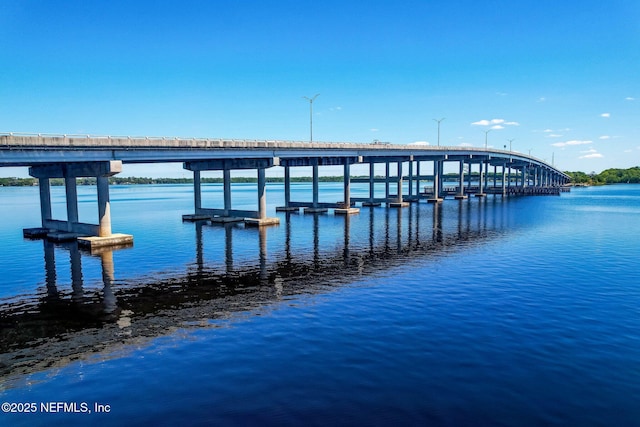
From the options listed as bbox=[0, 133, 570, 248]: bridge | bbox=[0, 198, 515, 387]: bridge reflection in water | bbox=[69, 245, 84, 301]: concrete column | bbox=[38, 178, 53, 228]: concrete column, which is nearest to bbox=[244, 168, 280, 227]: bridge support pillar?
bbox=[0, 133, 570, 248]: bridge

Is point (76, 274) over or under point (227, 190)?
under

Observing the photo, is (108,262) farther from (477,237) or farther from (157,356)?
(477,237)

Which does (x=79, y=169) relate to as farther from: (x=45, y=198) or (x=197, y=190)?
(x=197, y=190)

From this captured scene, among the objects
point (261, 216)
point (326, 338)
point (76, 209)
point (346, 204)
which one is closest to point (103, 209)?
point (76, 209)

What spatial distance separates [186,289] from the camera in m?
29.2

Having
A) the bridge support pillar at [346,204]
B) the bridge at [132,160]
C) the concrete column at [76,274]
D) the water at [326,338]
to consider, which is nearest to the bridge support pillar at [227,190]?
the bridge at [132,160]

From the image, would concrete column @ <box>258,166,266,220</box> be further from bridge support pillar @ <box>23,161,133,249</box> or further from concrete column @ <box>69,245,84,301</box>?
concrete column @ <box>69,245,84,301</box>

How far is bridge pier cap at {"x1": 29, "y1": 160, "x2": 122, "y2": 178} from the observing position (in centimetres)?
4878

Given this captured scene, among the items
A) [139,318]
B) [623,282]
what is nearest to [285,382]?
[139,318]

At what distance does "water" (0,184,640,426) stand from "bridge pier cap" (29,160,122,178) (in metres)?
11.8

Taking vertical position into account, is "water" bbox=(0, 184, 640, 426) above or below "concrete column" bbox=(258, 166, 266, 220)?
below

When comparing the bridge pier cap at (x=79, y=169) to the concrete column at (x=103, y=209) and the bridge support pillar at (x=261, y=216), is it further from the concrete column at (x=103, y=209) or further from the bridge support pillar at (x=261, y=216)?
the bridge support pillar at (x=261, y=216)

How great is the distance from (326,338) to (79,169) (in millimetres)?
44479

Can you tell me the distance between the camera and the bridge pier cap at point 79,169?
160ft
